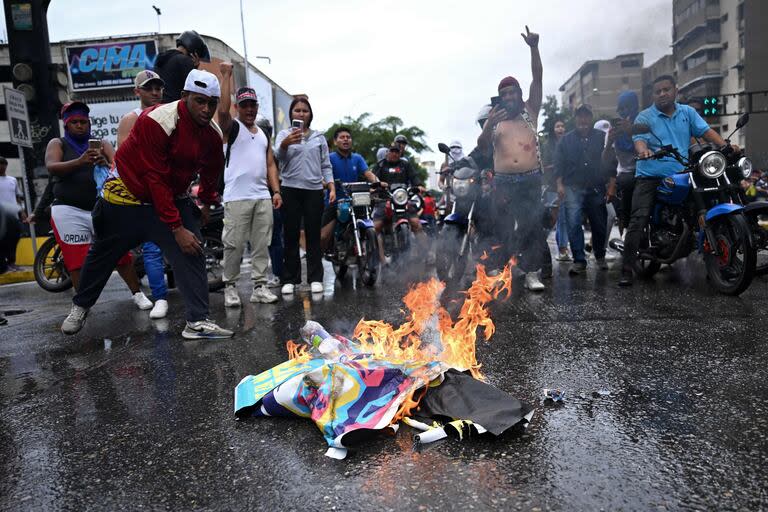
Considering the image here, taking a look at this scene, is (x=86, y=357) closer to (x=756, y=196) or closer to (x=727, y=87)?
(x=756, y=196)

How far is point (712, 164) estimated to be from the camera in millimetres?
5809

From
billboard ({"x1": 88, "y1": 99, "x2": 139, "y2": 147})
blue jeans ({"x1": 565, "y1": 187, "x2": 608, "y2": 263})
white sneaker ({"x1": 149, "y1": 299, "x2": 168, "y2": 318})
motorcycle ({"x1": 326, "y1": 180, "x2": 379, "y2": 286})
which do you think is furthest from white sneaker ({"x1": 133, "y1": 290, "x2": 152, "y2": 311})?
billboard ({"x1": 88, "y1": 99, "x2": 139, "y2": 147})

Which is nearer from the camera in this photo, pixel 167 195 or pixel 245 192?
pixel 167 195

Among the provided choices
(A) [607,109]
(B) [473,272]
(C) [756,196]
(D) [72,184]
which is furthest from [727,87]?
(D) [72,184]

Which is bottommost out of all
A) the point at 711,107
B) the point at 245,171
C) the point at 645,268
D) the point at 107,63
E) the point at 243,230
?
the point at 645,268

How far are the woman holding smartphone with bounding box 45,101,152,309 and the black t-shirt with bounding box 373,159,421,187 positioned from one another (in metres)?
5.32

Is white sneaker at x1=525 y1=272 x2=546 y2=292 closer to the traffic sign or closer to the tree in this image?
the traffic sign

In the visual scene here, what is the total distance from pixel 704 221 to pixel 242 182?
4428 mm

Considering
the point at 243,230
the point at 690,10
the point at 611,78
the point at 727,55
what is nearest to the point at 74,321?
the point at 243,230

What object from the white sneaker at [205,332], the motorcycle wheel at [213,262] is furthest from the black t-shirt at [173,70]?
the motorcycle wheel at [213,262]

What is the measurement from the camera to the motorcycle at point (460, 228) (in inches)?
296

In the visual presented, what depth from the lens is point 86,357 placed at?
4500 millimetres

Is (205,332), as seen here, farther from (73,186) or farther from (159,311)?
(73,186)

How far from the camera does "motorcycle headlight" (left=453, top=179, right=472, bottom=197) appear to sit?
7771 millimetres
